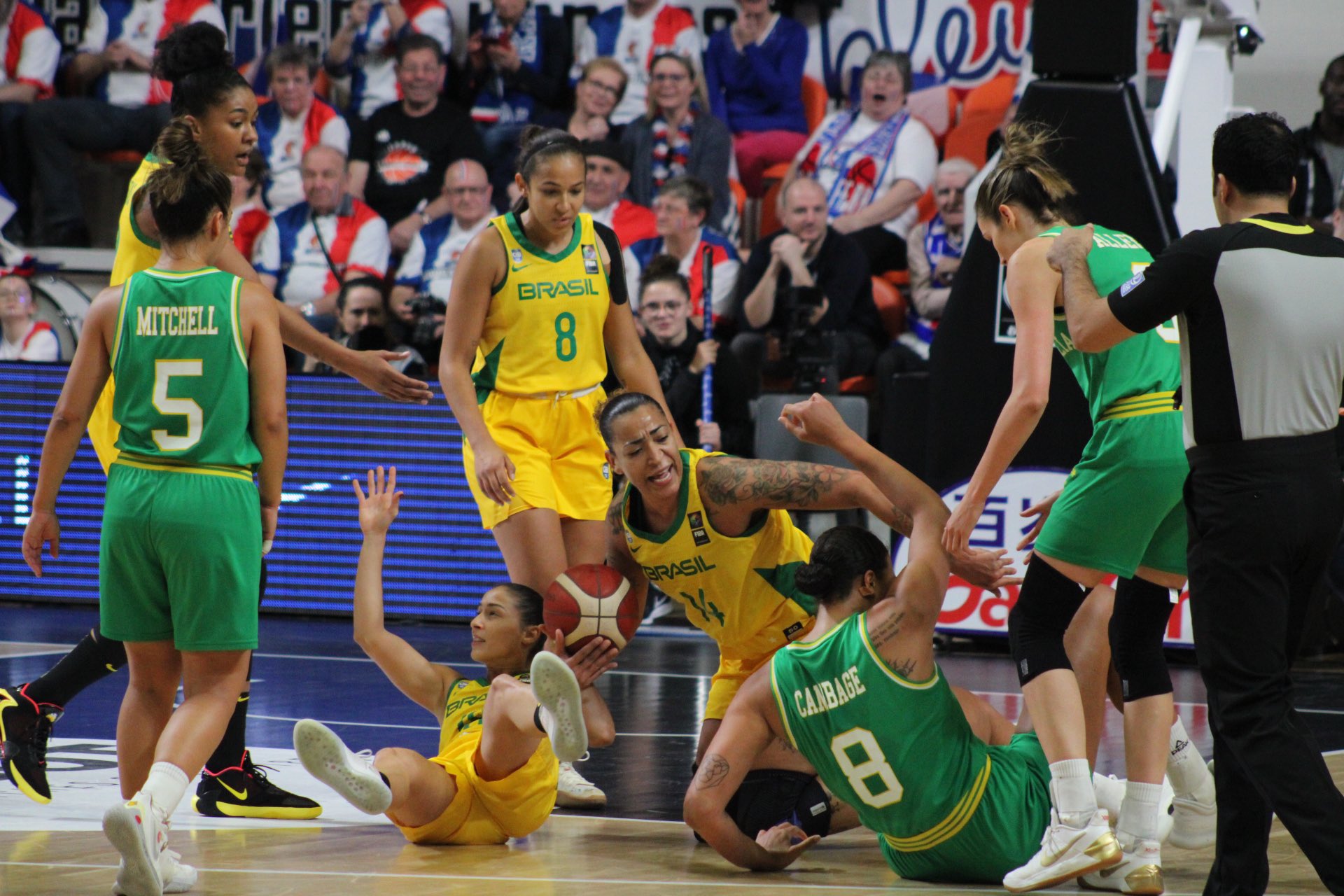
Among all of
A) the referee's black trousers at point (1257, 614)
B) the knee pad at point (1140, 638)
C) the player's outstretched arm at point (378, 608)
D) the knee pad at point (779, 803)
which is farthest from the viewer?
the player's outstretched arm at point (378, 608)

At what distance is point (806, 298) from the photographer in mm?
10227

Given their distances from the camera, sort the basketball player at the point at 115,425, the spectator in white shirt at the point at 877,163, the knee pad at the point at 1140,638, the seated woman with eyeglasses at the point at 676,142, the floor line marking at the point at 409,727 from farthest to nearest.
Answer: the seated woman with eyeglasses at the point at 676,142 → the spectator in white shirt at the point at 877,163 → the floor line marking at the point at 409,727 → the basketball player at the point at 115,425 → the knee pad at the point at 1140,638

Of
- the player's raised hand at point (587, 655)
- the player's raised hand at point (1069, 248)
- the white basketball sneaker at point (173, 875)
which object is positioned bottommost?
the white basketball sneaker at point (173, 875)

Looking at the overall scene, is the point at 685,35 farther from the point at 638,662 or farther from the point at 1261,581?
the point at 1261,581

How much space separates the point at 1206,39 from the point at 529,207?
517cm

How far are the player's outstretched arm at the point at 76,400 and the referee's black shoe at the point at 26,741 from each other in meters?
0.94

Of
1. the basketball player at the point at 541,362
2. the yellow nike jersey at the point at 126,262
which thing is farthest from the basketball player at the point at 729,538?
the yellow nike jersey at the point at 126,262

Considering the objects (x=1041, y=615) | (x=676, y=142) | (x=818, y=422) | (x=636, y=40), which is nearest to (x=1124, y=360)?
(x=1041, y=615)

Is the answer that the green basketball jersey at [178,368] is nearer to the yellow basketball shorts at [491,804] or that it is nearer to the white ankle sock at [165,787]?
the white ankle sock at [165,787]

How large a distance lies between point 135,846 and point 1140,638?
2707 mm

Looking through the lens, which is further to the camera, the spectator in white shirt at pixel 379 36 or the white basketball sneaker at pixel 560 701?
the spectator in white shirt at pixel 379 36

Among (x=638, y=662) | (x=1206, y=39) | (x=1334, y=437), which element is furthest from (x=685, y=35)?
(x=1334, y=437)

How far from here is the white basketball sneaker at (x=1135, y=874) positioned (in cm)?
428

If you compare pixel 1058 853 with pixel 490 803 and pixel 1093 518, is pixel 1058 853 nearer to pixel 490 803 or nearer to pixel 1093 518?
pixel 1093 518
